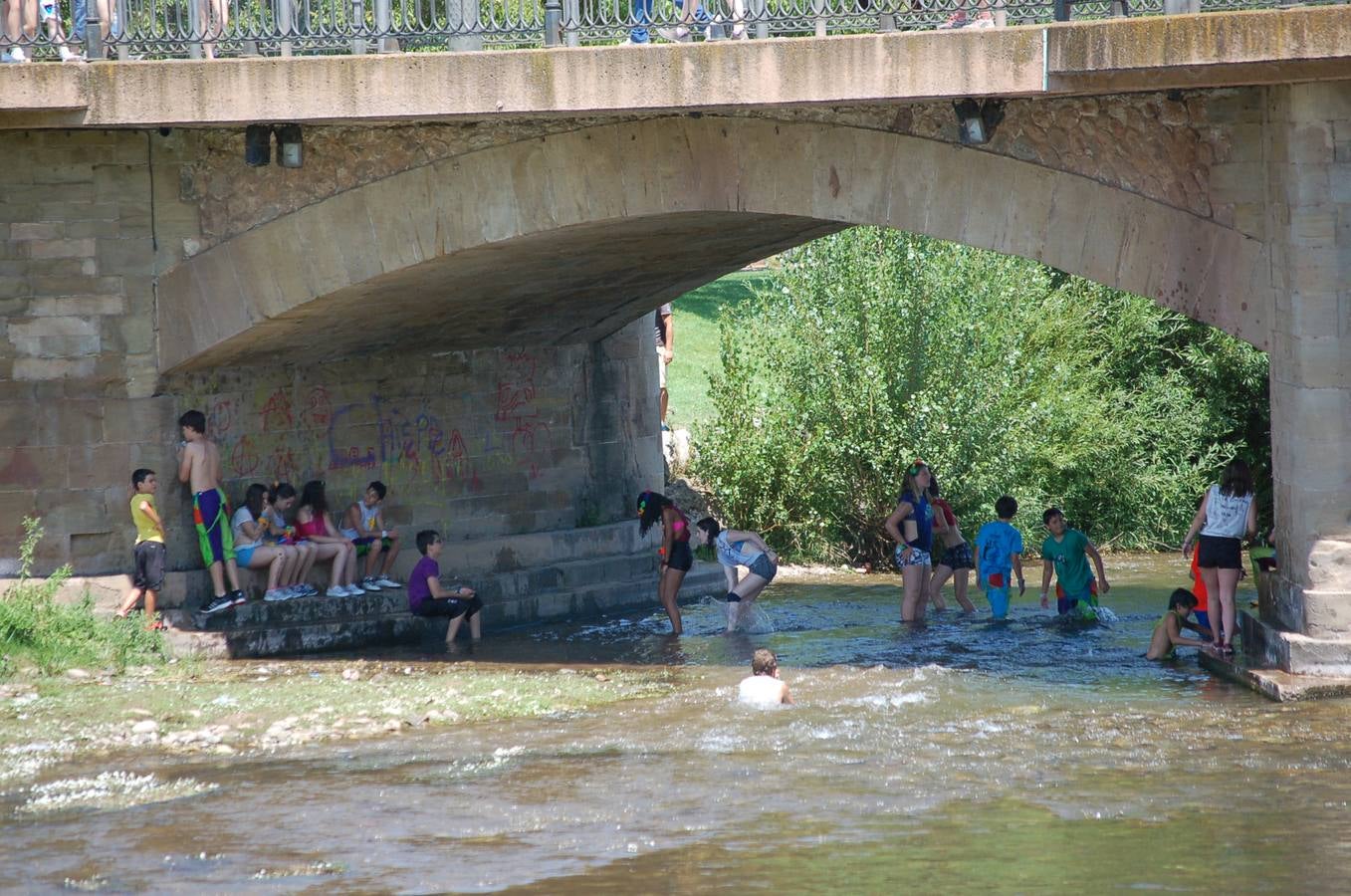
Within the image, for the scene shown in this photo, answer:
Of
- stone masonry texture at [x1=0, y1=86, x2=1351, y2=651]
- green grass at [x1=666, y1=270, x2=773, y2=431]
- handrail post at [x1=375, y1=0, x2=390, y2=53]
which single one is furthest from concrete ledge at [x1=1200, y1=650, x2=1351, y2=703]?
green grass at [x1=666, y1=270, x2=773, y2=431]

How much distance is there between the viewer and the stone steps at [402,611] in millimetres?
12812

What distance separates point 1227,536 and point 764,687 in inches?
119

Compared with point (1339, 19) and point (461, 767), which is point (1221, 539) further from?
point (461, 767)

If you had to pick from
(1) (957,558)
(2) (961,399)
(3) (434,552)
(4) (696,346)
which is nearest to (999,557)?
(1) (957,558)

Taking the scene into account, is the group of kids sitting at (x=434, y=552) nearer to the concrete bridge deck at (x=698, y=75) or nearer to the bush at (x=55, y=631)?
the bush at (x=55, y=631)

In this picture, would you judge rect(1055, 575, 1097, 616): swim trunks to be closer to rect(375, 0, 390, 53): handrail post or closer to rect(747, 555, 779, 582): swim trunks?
rect(747, 555, 779, 582): swim trunks

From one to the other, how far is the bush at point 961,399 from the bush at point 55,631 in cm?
726

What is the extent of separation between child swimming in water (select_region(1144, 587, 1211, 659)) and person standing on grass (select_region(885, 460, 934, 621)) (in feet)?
7.94

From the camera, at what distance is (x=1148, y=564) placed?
17844 mm

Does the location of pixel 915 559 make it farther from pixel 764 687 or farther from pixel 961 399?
pixel 764 687

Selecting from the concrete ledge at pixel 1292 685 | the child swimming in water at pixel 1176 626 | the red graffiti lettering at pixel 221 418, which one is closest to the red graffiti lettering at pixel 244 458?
the red graffiti lettering at pixel 221 418

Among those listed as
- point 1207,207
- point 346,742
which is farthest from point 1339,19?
point 346,742

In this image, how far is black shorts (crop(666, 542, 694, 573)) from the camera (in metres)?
14.3

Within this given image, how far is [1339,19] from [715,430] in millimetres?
9629
